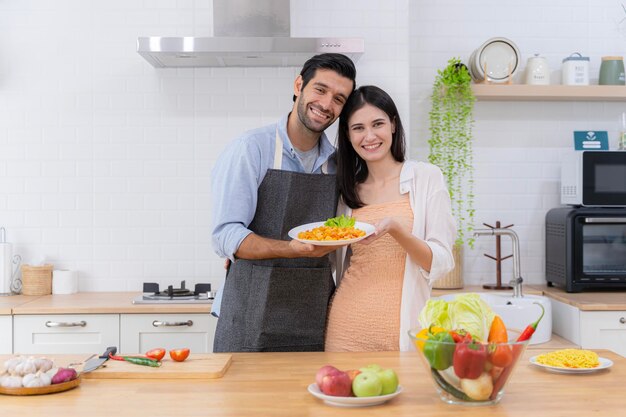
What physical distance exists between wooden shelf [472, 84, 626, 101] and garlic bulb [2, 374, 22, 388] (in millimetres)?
3192

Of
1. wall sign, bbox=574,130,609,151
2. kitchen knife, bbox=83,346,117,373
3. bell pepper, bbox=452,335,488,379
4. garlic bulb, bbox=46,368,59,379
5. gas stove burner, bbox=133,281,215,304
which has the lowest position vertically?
gas stove burner, bbox=133,281,215,304

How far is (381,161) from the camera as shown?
2.89m

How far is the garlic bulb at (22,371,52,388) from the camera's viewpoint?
6.23 ft

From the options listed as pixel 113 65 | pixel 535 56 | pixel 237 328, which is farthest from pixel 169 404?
pixel 535 56

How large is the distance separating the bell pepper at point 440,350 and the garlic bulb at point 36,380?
951 millimetres

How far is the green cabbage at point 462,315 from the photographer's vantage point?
182 cm

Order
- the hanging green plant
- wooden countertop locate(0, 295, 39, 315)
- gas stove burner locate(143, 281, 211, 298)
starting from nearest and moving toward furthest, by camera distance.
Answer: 1. wooden countertop locate(0, 295, 39, 315)
2. gas stove burner locate(143, 281, 211, 298)
3. the hanging green plant

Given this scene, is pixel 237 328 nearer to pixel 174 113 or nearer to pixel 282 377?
pixel 282 377

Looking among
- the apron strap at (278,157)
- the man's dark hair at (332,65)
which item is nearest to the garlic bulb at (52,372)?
the apron strap at (278,157)

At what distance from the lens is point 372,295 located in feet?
8.91

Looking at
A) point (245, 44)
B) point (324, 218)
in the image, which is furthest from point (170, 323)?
point (245, 44)

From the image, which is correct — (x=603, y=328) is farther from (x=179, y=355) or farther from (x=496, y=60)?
(x=179, y=355)

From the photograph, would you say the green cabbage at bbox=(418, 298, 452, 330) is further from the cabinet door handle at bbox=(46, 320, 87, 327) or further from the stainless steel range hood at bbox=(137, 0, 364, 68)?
the cabinet door handle at bbox=(46, 320, 87, 327)

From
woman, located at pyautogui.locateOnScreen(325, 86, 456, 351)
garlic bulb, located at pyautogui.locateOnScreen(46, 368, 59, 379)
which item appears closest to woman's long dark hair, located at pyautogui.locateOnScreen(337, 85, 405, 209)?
woman, located at pyautogui.locateOnScreen(325, 86, 456, 351)
